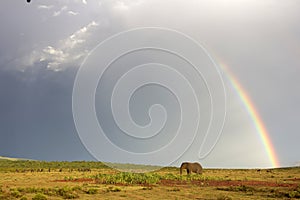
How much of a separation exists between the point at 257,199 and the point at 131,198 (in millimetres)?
9114

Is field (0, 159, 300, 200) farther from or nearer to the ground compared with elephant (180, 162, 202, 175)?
nearer to the ground

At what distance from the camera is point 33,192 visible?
28.4 metres

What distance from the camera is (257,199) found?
2550cm

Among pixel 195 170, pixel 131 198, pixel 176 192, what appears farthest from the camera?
pixel 195 170

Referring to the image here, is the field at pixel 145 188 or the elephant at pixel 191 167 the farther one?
the elephant at pixel 191 167

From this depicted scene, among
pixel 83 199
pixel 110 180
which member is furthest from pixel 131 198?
pixel 110 180

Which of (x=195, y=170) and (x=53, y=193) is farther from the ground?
(x=195, y=170)

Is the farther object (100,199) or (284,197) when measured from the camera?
(284,197)

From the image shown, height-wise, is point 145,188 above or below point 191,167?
below

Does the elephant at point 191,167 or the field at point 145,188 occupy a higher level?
the elephant at point 191,167

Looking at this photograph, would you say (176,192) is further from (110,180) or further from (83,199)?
(110,180)

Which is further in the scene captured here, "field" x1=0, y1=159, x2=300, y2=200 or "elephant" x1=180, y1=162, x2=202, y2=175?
"elephant" x1=180, y1=162, x2=202, y2=175

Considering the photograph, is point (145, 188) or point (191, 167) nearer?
point (145, 188)

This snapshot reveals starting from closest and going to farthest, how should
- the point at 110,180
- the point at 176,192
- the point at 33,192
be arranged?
the point at 33,192
the point at 176,192
the point at 110,180
